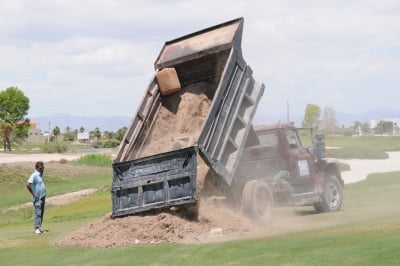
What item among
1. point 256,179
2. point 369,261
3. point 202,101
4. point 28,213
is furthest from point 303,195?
point 28,213

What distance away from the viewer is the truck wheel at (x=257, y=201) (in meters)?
15.0

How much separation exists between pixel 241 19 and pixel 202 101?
2.14 metres

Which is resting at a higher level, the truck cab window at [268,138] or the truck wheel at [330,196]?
the truck cab window at [268,138]

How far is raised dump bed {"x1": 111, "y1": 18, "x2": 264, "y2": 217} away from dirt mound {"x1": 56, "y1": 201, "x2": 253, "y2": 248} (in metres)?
0.36

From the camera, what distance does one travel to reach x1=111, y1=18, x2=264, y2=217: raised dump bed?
14297 millimetres

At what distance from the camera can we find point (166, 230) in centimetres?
1386

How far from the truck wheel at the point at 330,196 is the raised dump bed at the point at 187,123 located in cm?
416

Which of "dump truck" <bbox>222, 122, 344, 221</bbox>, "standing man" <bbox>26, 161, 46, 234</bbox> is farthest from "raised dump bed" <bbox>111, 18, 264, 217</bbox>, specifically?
"standing man" <bbox>26, 161, 46, 234</bbox>

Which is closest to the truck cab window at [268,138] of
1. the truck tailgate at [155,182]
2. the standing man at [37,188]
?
the truck tailgate at [155,182]

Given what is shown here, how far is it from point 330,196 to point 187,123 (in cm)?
508

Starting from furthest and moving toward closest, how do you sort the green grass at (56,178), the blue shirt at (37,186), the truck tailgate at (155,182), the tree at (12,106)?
the tree at (12,106)
the green grass at (56,178)
the blue shirt at (37,186)
the truck tailgate at (155,182)

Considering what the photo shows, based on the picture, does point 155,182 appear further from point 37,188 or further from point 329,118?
point 329,118

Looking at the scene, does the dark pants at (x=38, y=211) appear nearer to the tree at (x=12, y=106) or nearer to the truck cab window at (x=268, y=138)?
the truck cab window at (x=268, y=138)

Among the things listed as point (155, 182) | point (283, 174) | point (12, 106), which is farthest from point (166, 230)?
point (12, 106)
